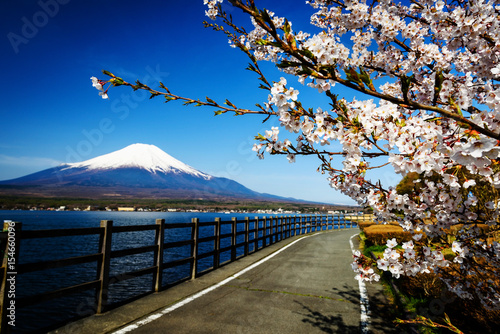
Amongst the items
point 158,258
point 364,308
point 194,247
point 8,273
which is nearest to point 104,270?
point 158,258

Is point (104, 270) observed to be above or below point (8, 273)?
below

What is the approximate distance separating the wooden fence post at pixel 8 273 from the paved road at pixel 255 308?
Result: 0.77 metres

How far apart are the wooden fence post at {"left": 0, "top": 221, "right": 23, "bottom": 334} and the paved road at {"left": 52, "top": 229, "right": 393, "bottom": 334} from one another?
77 centimetres

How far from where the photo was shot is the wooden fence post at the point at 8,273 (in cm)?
338

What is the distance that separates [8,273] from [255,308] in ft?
12.6

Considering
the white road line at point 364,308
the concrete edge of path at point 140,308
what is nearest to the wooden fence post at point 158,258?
the concrete edge of path at point 140,308

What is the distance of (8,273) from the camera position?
11.4ft

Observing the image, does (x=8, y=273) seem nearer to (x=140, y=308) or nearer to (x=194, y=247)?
(x=140, y=308)

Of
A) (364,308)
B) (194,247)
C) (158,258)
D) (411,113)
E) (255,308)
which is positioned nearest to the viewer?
(411,113)

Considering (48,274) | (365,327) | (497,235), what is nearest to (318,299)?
(365,327)

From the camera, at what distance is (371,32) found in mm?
4301

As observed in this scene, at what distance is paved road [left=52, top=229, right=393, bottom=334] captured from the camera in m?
4.34

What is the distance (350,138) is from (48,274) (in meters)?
18.8

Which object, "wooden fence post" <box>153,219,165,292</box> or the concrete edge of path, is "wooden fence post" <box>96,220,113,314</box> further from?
"wooden fence post" <box>153,219,165,292</box>
